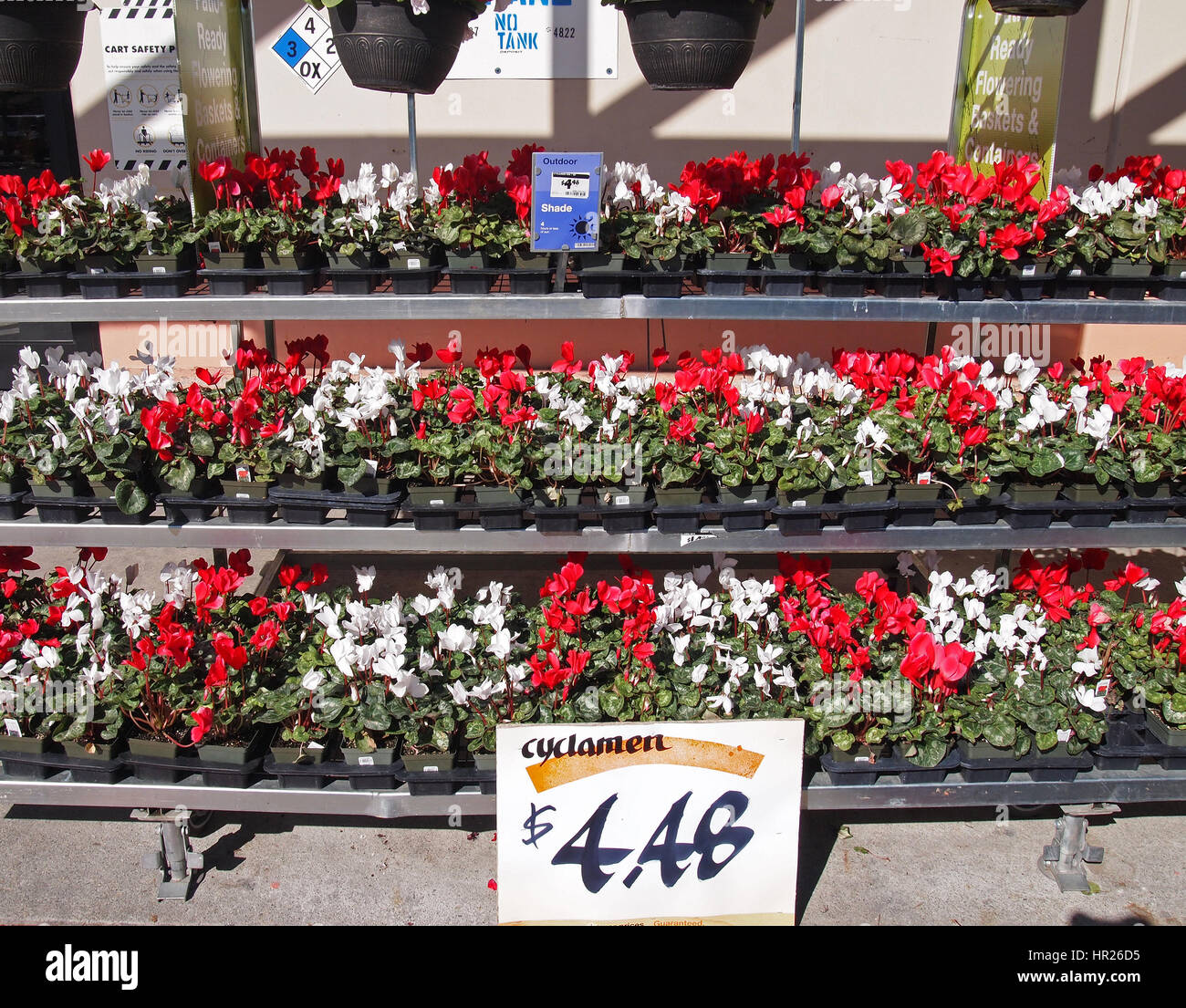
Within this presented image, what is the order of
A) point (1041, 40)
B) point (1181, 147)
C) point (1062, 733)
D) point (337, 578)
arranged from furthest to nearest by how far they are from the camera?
point (1181, 147)
point (337, 578)
point (1041, 40)
point (1062, 733)

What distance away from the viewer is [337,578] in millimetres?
4609

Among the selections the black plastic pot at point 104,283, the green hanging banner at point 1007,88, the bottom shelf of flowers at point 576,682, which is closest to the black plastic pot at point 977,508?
the bottom shelf of flowers at point 576,682

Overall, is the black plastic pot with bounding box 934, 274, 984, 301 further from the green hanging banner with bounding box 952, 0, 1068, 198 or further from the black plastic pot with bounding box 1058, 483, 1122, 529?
the black plastic pot with bounding box 1058, 483, 1122, 529

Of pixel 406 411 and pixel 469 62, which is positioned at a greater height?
pixel 469 62

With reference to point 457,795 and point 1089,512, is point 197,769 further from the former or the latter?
point 1089,512

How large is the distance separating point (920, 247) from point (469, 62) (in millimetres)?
2872

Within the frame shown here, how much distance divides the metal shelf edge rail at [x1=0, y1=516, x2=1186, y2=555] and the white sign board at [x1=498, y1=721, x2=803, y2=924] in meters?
0.55

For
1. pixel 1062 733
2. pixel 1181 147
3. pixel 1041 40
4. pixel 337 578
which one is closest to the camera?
pixel 1062 733

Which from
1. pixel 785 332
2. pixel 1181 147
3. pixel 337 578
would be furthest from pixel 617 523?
pixel 1181 147

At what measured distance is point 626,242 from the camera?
2.74 meters

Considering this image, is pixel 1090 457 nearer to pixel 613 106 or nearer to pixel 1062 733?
pixel 1062 733

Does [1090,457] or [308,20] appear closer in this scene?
[1090,457]

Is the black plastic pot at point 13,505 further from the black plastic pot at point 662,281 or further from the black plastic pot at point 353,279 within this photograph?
the black plastic pot at point 662,281

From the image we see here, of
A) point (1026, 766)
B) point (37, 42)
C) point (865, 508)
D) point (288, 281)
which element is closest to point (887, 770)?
point (1026, 766)
